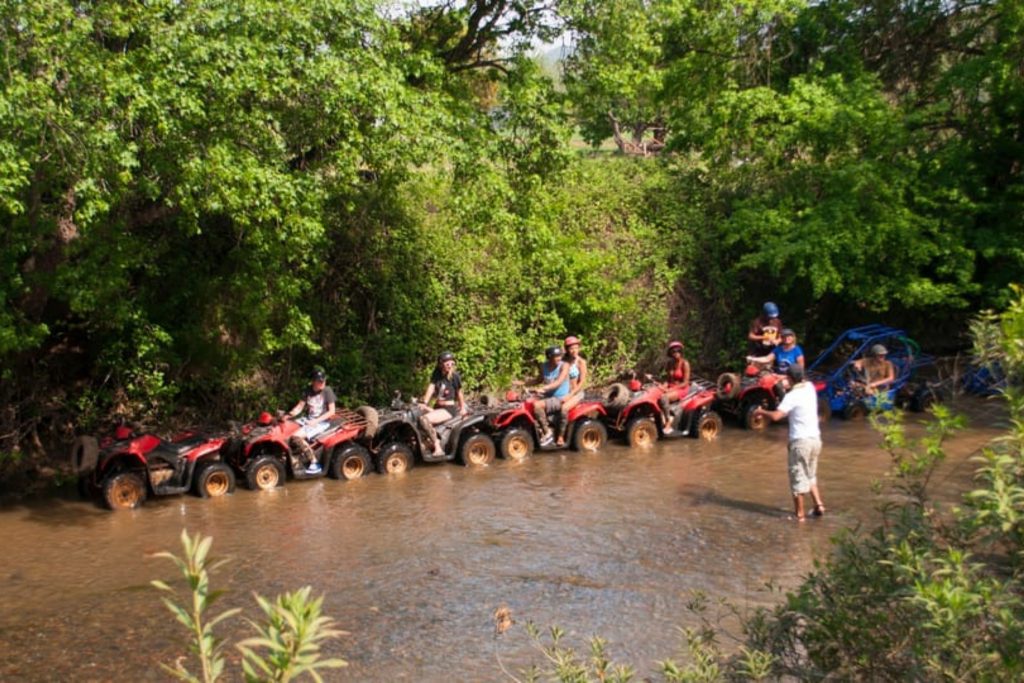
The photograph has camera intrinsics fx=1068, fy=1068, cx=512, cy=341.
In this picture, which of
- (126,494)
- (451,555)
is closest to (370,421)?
(126,494)

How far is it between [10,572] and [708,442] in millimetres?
9187

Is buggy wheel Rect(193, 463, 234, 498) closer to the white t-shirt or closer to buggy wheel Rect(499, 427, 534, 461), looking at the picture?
buggy wheel Rect(499, 427, 534, 461)

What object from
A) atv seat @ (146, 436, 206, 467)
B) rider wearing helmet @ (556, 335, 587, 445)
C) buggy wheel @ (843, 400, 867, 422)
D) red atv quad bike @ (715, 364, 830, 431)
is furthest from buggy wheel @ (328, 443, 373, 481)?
buggy wheel @ (843, 400, 867, 422)

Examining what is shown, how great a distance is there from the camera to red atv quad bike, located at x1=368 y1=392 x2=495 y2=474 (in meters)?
13.8

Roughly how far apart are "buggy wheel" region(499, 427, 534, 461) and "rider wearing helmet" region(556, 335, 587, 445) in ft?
1.57

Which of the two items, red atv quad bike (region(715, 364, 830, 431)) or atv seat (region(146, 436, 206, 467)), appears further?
red atv quad bike (region(715, 364, 830, 431))

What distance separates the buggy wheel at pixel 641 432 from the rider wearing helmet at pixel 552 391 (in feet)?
3.45

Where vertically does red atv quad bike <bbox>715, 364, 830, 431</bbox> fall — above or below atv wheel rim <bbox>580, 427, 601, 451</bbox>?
above

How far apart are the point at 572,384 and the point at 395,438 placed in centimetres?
260

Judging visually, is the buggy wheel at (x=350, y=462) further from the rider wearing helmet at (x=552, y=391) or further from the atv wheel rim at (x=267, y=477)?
the rider wearing helmet at (x=552, y=391)

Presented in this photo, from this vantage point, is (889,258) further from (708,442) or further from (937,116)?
(708,442)

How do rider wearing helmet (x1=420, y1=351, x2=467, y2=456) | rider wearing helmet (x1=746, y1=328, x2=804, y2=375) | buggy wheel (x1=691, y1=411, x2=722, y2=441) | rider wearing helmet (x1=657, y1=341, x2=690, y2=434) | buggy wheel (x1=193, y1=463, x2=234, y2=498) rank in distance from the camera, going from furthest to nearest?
1. rider wearing helmet (x1=746, y1=328, x2=804, y2=375)
2. buggy wheel (x1=691, y1=411, x2=722, y2=441)
3. rider wearing helmet (x1=657, y1=341, x2=690, y2=434)
4. rider wearing helmet (x1=420, y1=351, x2=467, y2=456)
5. buggy wheel (x1=193, y1=463, x2=234, y2=498)

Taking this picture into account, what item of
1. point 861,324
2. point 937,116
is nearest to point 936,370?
point 861,324

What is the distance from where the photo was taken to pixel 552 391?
48.7 ft
